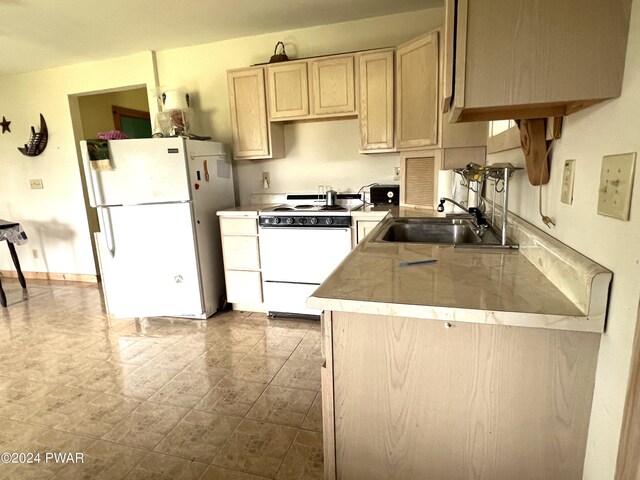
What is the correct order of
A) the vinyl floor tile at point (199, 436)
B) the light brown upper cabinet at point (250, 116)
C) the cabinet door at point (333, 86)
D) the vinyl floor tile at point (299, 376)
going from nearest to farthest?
the vinyl floor tile at point (199, 436), the vinyl floor tile at point (299, 376), the cabinet door at point (333, 86), the light brown upper cabinet at point (250, 116)

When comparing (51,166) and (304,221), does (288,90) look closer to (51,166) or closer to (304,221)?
(304,221)

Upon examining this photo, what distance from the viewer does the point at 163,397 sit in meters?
1.93

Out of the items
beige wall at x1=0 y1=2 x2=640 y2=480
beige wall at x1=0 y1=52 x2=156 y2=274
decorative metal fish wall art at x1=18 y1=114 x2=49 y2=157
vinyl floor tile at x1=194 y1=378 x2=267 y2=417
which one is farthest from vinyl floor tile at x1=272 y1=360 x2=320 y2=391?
decorative metal fish wall art at x1=18 y1=114 x2=49 y2=157

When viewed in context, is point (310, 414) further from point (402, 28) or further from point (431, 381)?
point (402, 28)

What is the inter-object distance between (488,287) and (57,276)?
16.3 feet

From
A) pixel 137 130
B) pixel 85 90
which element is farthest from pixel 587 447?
pixel 137 130

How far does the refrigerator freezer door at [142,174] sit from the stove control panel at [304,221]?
2.12ft

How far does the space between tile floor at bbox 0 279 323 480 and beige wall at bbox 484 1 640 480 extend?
3.51 feet

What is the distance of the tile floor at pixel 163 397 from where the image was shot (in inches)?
58.8

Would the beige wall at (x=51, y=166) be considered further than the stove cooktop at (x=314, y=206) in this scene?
Yes

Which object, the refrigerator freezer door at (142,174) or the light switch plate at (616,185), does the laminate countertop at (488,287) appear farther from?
the refrigerator freezer door at (142,174)

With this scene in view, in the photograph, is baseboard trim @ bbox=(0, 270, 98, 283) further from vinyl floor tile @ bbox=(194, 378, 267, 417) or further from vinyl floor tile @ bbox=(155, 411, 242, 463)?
vinyl floor tile @ bbox=(155, 411, 242, 463)

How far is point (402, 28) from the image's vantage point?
283 centimetres

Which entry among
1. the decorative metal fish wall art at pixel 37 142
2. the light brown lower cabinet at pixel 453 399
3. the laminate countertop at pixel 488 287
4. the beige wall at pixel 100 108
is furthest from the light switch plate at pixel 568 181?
the decorative metal fish wall art at pixel 37 142
